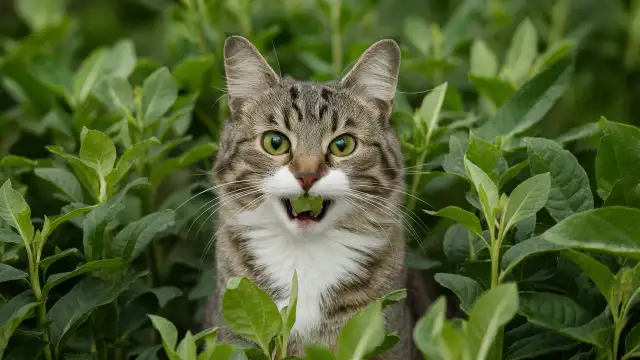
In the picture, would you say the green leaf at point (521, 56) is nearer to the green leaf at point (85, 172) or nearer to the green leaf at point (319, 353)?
the green leaf at point (85, 172)

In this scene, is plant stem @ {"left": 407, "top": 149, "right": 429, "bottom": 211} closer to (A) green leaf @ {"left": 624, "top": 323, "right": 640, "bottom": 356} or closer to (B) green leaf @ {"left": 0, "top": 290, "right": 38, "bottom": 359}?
(A) green leaf @ {"left": 624, "top": 323, "right": 640, "bottom": 356}

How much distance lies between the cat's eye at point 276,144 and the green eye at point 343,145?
14 centimetres

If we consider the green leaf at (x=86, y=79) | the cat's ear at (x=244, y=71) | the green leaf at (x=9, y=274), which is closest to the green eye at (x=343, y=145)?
the cat's ear at (x=244, y=71)

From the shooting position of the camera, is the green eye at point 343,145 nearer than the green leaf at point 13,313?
No

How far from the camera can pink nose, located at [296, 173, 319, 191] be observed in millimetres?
2434

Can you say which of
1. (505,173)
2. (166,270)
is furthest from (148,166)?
(505,173)

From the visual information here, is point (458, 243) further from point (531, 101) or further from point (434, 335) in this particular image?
point (434, 335)

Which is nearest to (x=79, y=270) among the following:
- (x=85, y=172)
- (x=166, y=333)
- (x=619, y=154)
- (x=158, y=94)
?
(x=85, y=172)

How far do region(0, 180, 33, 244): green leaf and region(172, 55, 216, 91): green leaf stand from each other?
984 mm

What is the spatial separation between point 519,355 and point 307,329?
26.3 inches

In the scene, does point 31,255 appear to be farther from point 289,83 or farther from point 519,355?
point 519,355

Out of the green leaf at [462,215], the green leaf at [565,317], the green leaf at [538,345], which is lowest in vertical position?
the green leaf at [538,345]

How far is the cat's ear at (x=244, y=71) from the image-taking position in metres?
2.73

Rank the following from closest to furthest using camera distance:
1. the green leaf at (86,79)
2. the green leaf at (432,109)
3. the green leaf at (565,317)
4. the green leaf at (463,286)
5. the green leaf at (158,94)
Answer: the green leaf at (565,317)
the green leaf at (463,286)
the green leaf at (432,109)
the green leaf at (158,94)
the green leaf at (86,79)
